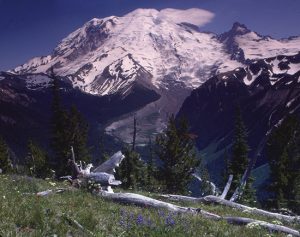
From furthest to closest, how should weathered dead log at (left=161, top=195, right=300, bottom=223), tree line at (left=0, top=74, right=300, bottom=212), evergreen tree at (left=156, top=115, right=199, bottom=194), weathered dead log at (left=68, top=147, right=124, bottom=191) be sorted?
evergreen tree at (left=156, top=115, right=199, bottom=194) → tree line at (left=0, top=74, right=300, bottom=212) → weathered dead log at (left=68, top=147, right=124, bottom=191) → weathered dead log at (left=161, top=195, right=300, bottom=223)

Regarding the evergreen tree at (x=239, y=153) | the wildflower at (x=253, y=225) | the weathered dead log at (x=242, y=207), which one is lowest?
the weathered dead log at (x=242, y=207)

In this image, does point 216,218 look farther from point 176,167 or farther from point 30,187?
point 176,167

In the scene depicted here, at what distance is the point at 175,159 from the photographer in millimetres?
65500

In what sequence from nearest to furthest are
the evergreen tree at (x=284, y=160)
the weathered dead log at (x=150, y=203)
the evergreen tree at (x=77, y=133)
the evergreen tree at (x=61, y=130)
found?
1. the weathered dead log at (x=150, y=203)
2. the evergreen tree at (x=284, y=160)
3. the evergreen tree at (x=61, y=130)
4. the evergreen tree at (x=77, y=133)

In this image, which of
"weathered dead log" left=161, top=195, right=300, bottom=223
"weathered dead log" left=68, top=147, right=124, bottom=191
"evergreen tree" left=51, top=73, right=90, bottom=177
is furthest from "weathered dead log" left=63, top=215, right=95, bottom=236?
"evergreen tree" left=51, top=73, right=90, bottom=177

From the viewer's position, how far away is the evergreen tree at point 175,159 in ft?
213

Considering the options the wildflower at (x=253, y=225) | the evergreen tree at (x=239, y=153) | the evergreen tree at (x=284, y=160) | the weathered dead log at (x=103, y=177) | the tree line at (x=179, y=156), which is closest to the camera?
the wildflower at (x=253, y=225)

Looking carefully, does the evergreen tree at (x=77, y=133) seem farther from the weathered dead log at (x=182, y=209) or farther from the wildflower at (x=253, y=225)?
the wildflower at (x=253, y=225)

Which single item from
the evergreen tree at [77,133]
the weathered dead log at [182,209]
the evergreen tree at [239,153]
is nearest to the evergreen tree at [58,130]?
the evergreen tree at [77,133]

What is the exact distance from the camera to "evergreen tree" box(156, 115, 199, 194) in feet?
213

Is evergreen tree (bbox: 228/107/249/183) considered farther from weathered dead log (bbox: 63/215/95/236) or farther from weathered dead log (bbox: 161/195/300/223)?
weathered dead log (bbox: 63/215/95/236)

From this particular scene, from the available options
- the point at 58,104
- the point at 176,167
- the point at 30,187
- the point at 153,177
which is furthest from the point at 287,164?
the point at 30,187

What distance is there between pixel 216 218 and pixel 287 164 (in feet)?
171

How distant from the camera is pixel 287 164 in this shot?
6050 cm
